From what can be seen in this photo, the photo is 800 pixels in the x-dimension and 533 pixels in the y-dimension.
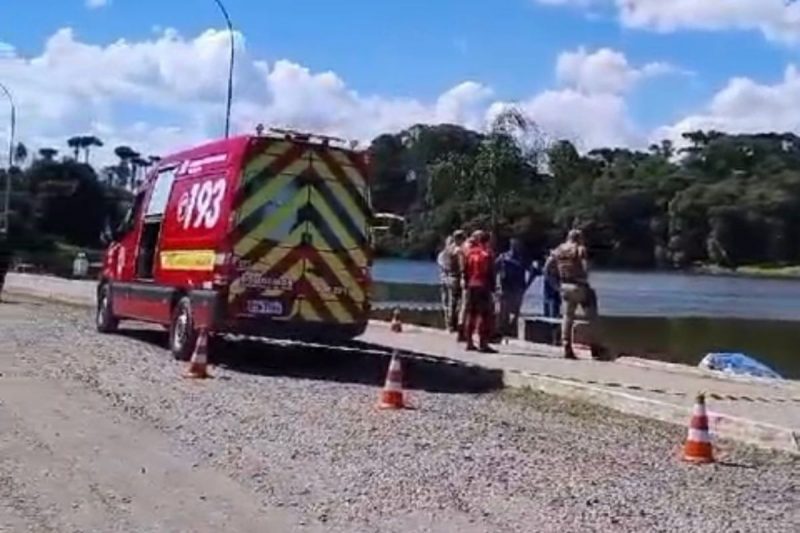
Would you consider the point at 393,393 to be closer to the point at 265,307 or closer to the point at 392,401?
the point at 392,401

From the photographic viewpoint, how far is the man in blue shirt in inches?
916

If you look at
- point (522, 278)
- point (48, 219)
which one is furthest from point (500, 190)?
point (48, 219)

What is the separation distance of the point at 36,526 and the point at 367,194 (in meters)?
11.1

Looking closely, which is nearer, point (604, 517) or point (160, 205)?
point (604, 517)

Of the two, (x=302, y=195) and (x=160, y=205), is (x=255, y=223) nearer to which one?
(x=302, y=195)

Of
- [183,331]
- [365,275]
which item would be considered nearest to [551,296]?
[365,275]

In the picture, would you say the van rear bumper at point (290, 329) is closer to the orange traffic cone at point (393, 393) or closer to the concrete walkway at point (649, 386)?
the concrete walkway at point (649, 386)

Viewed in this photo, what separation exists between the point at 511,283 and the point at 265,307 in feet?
21.5

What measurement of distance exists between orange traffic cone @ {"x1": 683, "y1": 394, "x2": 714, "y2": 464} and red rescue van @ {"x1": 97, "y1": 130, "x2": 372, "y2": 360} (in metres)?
7.53

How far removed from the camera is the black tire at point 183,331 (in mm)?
18844

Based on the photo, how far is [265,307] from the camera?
59.2ft

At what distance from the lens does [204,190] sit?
62.4ft

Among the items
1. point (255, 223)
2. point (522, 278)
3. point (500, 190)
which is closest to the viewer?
point (255, 223)

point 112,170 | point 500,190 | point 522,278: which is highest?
point 112,170
